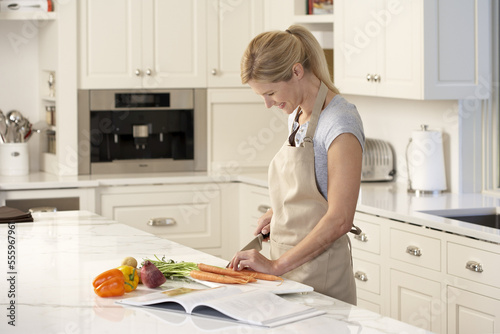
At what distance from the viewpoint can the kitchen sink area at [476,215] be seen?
3299mm

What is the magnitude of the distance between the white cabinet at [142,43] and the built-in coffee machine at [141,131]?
3.5 inches

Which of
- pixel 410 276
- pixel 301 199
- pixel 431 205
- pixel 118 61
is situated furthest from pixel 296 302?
pixel 118 61

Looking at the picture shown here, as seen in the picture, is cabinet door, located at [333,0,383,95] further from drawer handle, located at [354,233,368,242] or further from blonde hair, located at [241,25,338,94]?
blonde hair, located at [241,25,338,94]

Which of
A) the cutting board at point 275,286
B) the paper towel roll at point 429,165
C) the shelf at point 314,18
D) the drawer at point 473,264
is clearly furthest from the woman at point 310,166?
the shelf at point 314,18

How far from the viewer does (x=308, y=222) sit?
2244 millimetres

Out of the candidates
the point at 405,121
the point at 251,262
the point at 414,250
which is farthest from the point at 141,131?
the point at 251,262

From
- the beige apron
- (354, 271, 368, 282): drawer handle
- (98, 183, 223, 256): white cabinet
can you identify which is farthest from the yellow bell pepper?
(98, 183, 223, 256): white cabinet

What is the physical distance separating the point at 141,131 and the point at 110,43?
57cm

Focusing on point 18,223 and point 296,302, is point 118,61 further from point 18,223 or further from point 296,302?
point 296,302

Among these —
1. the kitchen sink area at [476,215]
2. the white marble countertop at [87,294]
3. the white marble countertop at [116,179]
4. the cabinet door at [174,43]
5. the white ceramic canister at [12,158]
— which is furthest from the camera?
the cabinet door at [174,43]

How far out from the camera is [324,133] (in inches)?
87.6

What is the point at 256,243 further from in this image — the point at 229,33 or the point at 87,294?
the point at 229,33

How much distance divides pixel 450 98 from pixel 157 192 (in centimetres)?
178

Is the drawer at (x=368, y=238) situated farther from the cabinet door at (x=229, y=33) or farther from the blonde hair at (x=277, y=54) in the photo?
the cabinet door at (x=229, y=33)
